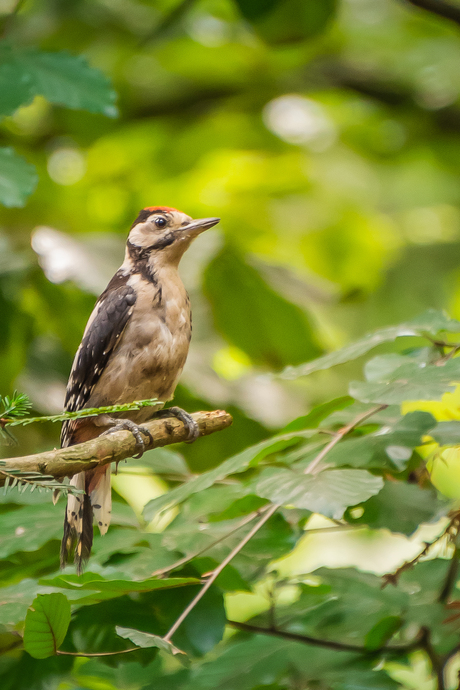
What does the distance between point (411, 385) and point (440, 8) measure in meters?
2.29

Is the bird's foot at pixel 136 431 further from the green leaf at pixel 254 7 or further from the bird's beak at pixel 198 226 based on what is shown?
the green leaf at pixel 254 7

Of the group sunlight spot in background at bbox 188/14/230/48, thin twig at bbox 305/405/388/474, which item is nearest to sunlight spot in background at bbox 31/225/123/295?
thin twig at bbox 305/405/388/474

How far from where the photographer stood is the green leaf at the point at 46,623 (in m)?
1.25

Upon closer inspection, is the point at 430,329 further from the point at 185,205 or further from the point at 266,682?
the point at 185,205

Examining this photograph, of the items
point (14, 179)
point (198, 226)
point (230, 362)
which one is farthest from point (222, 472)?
point (230, 362)

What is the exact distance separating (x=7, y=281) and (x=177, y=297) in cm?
101

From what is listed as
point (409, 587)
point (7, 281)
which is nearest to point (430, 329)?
point (409, 587)

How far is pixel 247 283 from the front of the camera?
3168 mm

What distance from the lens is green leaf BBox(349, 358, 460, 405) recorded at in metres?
1.42

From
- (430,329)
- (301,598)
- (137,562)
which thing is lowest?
(301,598)

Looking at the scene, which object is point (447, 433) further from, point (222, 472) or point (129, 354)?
point (129, 354)

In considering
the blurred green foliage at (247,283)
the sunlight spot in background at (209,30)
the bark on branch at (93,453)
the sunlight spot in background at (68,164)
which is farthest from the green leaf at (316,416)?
the sunlight spot in background at (209,30)

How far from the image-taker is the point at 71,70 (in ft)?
7.41

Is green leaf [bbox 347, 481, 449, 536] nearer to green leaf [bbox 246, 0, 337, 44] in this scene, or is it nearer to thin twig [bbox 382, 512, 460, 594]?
thin twig [bbox 382, 512, 460, 594]
